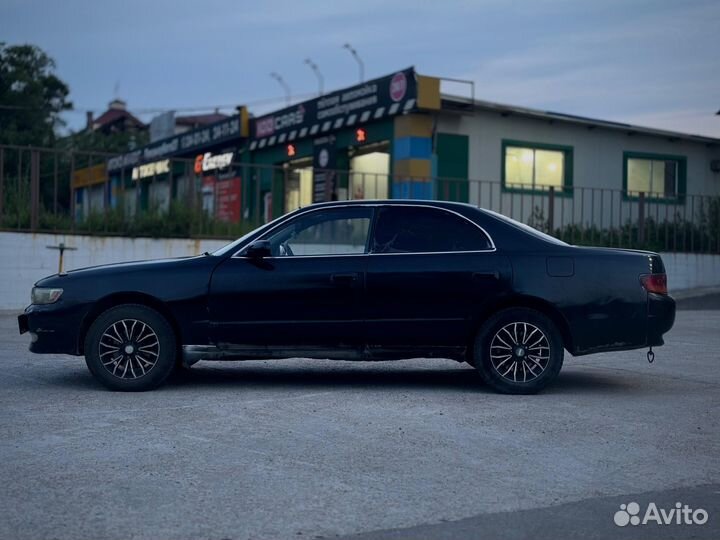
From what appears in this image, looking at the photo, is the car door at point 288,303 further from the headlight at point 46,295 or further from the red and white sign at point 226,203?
the red and white sign at point 226,203

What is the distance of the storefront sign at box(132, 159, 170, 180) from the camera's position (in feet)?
59.2

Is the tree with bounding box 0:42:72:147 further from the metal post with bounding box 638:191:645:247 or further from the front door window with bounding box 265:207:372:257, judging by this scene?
the front door window with bounding box 265:207:372:257

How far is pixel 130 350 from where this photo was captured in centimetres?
780

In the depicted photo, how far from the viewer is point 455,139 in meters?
24.5

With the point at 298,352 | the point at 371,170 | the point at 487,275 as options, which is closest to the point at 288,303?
the point at 298,352

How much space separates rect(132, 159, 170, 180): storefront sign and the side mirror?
10396 millimetres

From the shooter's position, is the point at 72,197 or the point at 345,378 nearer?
the point at 345,378

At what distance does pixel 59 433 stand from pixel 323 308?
2.46 metres

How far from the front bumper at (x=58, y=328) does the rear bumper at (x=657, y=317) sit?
4.50m

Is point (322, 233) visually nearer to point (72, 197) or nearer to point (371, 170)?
point (72, 197)

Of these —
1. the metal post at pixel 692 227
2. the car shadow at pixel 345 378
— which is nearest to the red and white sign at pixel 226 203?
the car shadow at pixel 345 378

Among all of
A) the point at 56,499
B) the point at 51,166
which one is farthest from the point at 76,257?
the point at 56,499

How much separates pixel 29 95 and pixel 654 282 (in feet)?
146

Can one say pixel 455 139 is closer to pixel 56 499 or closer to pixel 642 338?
pixel 642 338
